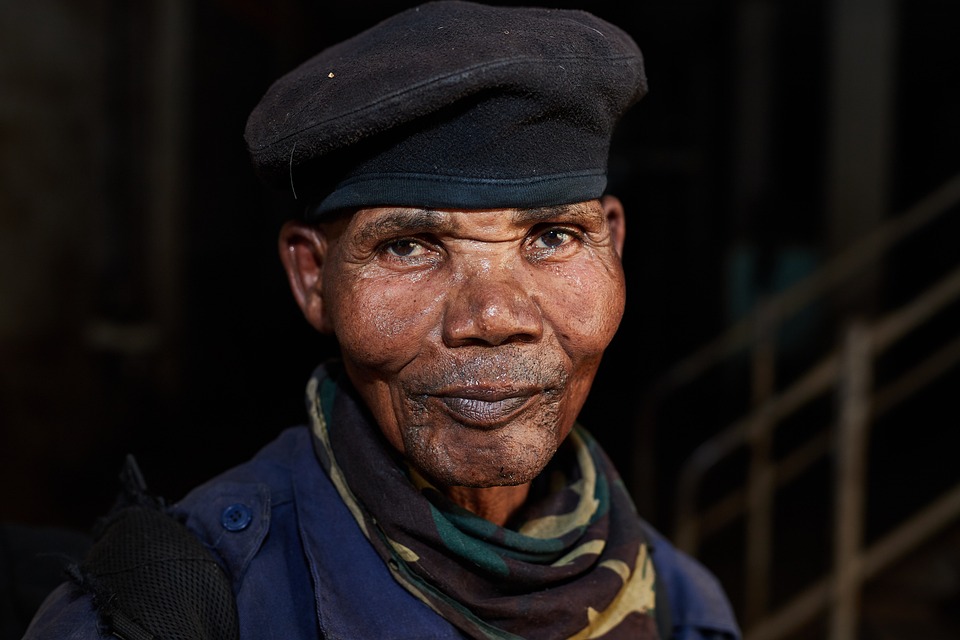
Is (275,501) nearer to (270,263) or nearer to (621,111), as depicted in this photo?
(621,111)

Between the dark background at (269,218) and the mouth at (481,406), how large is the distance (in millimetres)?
2629

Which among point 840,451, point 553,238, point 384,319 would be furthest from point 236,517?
point 840,451

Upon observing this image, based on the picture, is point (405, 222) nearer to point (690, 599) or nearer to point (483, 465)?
point (483, 465)

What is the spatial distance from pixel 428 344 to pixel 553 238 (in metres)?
0.22

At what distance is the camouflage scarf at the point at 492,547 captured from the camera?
1187 mm

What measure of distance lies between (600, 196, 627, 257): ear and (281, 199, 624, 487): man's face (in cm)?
15

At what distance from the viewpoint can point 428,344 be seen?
1.15 meters

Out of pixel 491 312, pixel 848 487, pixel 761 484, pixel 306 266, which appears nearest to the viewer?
pixel 491 312

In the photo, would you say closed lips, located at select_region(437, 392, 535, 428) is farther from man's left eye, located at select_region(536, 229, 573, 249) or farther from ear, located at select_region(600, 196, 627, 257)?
ear, located at select_region(600, 196, 627, 257)

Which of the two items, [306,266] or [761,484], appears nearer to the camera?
[306,266]

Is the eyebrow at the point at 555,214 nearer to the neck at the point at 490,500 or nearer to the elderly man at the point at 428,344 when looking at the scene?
the elderly man at the point at 428,344

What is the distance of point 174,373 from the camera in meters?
6.19

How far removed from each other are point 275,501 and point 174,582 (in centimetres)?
24

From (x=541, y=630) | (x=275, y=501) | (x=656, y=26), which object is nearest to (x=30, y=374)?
(x=275, y=501)
